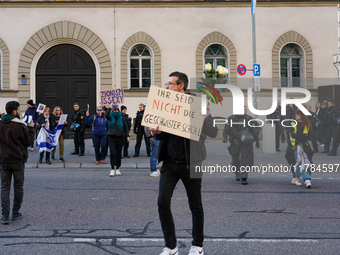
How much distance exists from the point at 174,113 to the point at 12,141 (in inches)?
122

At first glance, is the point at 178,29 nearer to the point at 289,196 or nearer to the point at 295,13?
the point at 295,13

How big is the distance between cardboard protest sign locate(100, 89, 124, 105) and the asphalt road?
4.90 m

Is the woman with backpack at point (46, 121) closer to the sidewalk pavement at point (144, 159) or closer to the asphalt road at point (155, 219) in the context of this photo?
the sidewalk pavement at point (144, 159)

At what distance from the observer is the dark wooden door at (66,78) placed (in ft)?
76.2

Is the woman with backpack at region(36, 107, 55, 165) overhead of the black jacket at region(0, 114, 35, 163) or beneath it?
overhead

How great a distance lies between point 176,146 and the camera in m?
4.84

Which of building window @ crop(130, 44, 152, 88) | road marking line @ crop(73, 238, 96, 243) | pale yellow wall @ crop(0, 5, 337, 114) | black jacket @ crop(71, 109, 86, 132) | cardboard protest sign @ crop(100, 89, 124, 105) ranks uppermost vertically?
pale yellow wall @ crop(0, 5, 337, 114)

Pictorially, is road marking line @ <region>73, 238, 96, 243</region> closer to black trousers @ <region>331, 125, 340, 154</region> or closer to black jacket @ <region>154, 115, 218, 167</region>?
black jacket @ <region>154, 115, 218, 167</region>

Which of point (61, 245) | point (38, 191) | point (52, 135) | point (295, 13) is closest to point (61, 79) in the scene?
point (52, 135)

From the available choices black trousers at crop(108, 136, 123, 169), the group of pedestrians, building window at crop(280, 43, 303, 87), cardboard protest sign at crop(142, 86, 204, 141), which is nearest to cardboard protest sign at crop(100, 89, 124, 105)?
the group of pedestrians

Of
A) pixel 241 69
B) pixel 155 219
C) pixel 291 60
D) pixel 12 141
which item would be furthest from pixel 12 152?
pixel 291 60

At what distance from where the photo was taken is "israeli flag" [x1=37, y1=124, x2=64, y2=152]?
45.9 feet

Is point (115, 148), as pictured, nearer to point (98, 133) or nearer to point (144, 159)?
point (98, 133)

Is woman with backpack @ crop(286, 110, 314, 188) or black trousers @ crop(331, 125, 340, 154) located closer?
woman with backpack @ crop(286, 110, 314, 188)
